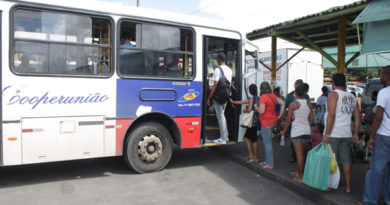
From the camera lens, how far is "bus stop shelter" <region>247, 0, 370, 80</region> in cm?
734

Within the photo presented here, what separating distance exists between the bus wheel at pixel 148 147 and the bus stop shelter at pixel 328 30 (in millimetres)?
4107

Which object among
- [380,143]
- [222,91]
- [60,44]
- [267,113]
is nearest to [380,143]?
[380,143]

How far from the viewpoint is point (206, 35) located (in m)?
6.42

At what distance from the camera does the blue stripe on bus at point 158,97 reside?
5547mm

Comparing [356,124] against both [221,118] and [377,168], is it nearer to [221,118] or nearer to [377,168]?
[377,168]

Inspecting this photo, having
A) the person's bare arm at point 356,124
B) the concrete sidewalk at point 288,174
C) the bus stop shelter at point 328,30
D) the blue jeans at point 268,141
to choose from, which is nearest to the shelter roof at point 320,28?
the bus stop shelter at point 328,30

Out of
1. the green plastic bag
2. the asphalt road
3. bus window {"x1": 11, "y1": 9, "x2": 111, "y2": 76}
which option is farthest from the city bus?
the green plastic bag

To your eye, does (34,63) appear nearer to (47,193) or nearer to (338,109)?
(47,193)

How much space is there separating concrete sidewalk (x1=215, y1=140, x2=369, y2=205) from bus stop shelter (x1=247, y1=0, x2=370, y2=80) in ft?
8.35

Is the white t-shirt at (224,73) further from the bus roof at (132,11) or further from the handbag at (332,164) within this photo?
the handbag at (332,164)

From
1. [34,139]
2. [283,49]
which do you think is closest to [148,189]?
[34,139]

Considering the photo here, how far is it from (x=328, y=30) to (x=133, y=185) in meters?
7.55

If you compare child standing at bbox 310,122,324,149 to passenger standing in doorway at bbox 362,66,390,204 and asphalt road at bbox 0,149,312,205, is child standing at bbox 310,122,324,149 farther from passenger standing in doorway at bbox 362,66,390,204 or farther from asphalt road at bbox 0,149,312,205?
passenger standing in doorway at bbox 362,66,390,204

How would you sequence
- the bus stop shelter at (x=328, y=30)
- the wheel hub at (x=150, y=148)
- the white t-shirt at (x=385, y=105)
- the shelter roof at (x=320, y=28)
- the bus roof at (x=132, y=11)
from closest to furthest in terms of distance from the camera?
the white t-shirt at (x=385, y=105) → the bus roof at (x=132, y=11) → the wheel hub at (x=150, y=148) → the shelter roof at (x=320, y=28) → the bus stop shelter at (x=328, y=30)
